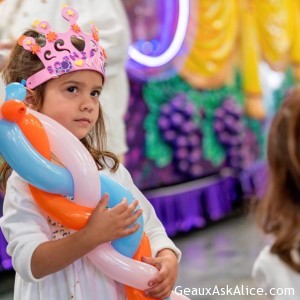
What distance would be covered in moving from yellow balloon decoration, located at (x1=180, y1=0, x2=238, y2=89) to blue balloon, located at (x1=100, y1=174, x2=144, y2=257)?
9.97 ft

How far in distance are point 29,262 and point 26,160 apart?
204 mm

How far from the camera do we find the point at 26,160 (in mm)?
1163

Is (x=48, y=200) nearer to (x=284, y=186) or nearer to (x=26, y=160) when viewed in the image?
(x=26, y=160)

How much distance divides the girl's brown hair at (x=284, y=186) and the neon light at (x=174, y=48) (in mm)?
2724

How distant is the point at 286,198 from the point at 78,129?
0.51 m

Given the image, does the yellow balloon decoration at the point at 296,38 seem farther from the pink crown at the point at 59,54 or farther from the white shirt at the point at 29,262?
the white shirt at the point at 29,262

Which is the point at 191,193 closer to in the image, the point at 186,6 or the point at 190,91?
the point at 190,91

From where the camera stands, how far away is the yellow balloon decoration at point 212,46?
4.34 m

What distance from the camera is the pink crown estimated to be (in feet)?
4.35

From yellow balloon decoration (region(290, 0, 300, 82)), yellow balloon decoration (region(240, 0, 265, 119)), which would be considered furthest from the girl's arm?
yellow balloon decoration (region(290, 0, 300, 82))

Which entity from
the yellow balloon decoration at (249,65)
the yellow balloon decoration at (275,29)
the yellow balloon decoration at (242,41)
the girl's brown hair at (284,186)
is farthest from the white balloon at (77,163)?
the yellow balloon decoration at (275,29)

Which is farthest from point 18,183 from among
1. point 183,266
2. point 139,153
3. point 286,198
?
point 139,153

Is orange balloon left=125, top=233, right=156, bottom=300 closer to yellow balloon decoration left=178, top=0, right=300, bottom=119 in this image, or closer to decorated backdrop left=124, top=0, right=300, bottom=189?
decorated backdrop left=124, top=0, right=300, bottom=189

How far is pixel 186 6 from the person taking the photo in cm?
418
